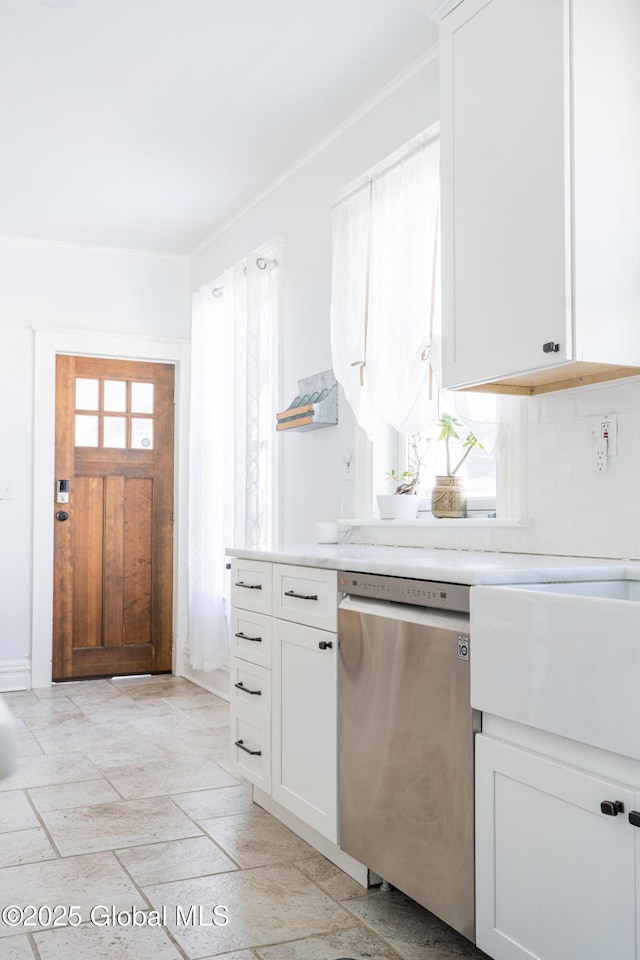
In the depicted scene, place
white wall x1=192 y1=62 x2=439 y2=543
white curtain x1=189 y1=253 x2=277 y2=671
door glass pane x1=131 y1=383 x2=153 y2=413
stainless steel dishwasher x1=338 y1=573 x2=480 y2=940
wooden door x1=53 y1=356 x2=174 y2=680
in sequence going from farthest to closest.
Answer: door glass pane x1=131 y1=383 x2=153 y2=413 → wooden door x1=53 y1=356 x2=174 y2=680 → white curtain x1=189 y1=253 x2=277 y2=671 → white wall x1=192 y1=62 x2=439 y2=543 → stainless steel dishwasher x1=338 y1=573 x2=480 y2=940

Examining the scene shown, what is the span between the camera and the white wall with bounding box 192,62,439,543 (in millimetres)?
3494

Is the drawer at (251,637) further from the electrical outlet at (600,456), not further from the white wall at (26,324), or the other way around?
the white wall at (26,324)

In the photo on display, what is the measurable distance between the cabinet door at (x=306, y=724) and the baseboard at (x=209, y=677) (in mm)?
2017

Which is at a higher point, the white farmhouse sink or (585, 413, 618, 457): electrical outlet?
(585, 413, 618, 457): electrical outlet

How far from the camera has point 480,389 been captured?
250 cm

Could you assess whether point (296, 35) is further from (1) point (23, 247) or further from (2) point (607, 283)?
(1) point (23, 247)

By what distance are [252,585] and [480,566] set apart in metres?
1.18

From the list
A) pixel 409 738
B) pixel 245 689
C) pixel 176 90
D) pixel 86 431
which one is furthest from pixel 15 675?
pixel 409 738

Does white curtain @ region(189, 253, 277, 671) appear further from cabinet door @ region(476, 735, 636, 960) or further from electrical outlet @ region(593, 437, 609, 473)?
cabinet door @ region(476, 735, 636, 960)

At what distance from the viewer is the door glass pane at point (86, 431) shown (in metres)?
5.48

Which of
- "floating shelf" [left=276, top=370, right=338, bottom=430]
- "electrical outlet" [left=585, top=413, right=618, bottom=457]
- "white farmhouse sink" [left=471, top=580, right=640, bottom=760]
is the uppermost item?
"floating shelf" [left=276, top=370, right=338, bottom=430]

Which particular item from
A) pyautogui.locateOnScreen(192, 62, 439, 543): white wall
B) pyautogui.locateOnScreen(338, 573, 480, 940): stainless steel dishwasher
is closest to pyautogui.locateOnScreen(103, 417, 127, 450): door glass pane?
pyautogui.locateOnScreen(192, 62, 439, 543): white wall

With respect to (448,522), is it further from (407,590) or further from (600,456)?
(407,590)

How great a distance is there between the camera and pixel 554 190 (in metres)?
2.06
